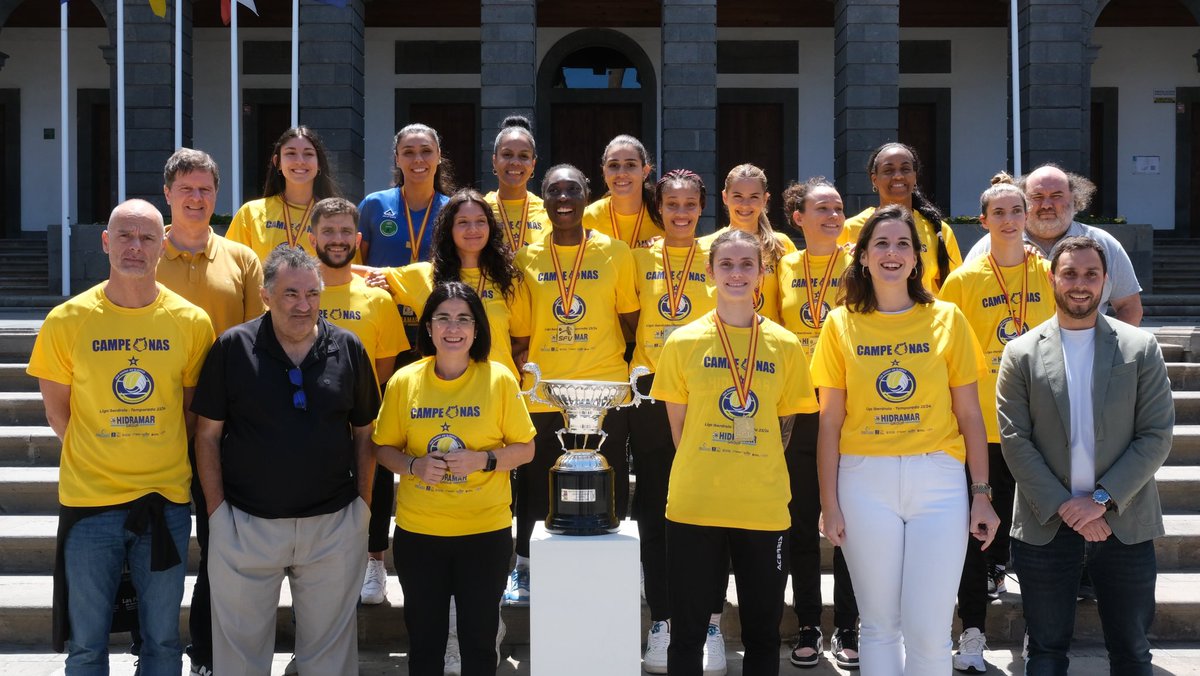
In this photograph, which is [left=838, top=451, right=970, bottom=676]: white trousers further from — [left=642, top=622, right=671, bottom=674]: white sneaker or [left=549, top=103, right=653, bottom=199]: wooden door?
[left=549, top=103, right=653, bottom=199]: wooden door

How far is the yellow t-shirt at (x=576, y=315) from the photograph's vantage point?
4719 mm

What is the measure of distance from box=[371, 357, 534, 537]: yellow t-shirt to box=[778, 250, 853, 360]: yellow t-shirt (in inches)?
58.6

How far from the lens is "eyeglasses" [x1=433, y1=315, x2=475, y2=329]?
3.94 meters

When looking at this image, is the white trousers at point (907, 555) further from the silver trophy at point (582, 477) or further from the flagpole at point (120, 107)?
the flagpole at point (120, 107)

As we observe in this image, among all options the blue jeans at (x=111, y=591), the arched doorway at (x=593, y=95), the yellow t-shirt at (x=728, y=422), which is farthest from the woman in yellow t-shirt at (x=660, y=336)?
the arched doorway at (x=593, y=95)

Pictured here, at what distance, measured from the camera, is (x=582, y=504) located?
3594 mm

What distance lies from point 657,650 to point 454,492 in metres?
1.32

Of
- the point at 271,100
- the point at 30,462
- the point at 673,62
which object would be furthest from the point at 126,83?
the point at 30,462

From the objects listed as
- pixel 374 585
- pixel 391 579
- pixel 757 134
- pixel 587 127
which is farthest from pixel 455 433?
pixel 757 134

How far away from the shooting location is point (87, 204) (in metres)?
16.3

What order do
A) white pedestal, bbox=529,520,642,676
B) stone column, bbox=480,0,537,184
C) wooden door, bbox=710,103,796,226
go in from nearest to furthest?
white pedestal, bbox=529,520,642,676 < stone column, bbox=480,0,537,184 < wooden door, bbox=710,103,796,226

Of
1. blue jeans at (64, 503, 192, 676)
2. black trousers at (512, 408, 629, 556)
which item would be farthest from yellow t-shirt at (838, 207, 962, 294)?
blue jeans at (64, 503, 192, 676)

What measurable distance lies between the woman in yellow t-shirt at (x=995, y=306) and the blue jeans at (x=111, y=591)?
328 centimetres

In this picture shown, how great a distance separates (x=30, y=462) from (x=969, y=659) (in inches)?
217
